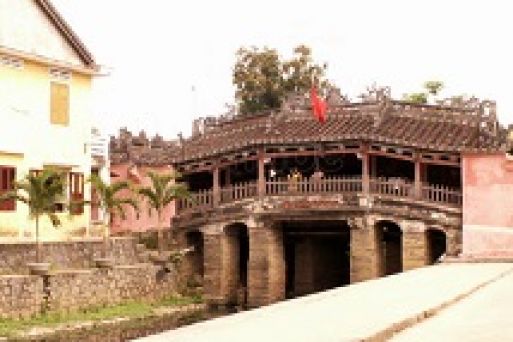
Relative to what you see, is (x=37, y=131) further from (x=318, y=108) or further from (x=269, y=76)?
(x=269, y=76)

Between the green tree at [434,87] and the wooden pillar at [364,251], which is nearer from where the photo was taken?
the wooden pillar at [364,251]

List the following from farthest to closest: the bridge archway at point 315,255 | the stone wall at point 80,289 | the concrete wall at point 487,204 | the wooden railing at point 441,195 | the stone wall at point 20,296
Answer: the bridge archway at point 315,255 → the wooden railing at point 441,195 → the concrete wall at point 487,204 → the stone wall at point 80,289 → the stone wall at point 20,296

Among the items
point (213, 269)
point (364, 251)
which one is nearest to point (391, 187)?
point (364, 251)

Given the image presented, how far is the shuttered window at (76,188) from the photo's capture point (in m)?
24.3

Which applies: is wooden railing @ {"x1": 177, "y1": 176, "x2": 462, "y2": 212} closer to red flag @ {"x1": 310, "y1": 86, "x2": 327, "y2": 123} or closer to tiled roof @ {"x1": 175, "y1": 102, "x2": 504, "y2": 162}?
tiled roof @ {"x1": 175, "y1": 102, "x2": 504, "y2": 162}

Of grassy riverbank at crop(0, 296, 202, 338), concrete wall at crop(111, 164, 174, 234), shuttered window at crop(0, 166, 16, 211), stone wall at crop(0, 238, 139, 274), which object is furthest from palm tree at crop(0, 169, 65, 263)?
concrete wall at crop(111, 164, 174, 234)

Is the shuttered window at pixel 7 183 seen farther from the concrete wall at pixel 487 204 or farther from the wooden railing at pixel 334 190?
the concrete wall at pixel 487 204

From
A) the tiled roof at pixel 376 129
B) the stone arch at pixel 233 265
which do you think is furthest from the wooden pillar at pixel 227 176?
the stone arch at pixel 233 265

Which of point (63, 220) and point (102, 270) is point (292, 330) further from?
point (63, 220)

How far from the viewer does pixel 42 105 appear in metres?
24.1

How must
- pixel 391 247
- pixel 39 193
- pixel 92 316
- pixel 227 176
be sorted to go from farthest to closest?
pixel 227 176 → pixel 391 247 → pixel 92 316 → pixel 39 193

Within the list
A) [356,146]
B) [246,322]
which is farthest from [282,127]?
[246,322]

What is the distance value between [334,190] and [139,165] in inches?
313

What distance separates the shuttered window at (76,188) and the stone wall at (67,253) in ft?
5.03
